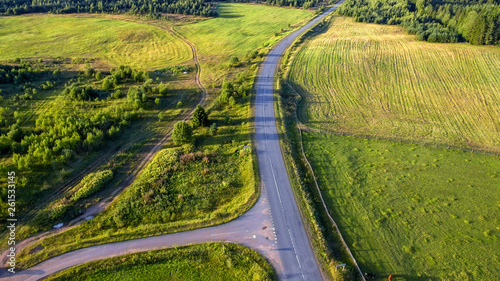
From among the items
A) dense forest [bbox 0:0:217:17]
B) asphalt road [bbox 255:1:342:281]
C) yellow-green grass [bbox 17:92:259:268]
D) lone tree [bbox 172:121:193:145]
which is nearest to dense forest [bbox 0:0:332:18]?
dense forest [bbox 0:0:217:17]

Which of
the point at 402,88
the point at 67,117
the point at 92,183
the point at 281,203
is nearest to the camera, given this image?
the point at 281,203

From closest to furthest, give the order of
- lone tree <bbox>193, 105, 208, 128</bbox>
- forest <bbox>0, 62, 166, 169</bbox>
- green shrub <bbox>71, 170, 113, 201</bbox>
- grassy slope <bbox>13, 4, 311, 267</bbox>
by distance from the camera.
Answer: grassy slope <bbox>13, 4, 311, 267</bbox>, green shrub <bbox>71, 170, 113, 201</bbox>, forest <bbox>0, 62, 166, 169</bbox>, lone tree <bbox>193, 105, 208, 128</bbox>

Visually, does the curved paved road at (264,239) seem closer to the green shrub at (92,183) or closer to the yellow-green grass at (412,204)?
the yellow-green grass at (412,204)

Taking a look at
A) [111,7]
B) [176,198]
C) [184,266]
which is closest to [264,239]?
Answer: [184,266]

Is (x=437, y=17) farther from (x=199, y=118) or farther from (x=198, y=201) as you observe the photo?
(x=198, y=201)

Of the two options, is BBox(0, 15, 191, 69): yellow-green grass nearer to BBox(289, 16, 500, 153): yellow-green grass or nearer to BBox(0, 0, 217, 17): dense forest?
BBox(0, 0, 217, 17): dense forest

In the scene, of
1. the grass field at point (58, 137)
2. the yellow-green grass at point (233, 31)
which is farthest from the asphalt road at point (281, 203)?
the yellow-green grass at point (233, 31)

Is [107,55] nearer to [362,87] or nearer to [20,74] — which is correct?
[20,74]
